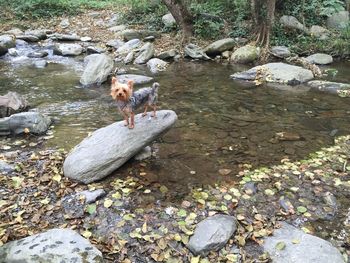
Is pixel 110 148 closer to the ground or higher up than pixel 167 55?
higher up

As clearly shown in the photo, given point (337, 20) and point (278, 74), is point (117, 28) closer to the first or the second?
point (278, 74)

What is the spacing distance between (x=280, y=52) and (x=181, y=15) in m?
4.32

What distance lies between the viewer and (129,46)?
50.5 ft

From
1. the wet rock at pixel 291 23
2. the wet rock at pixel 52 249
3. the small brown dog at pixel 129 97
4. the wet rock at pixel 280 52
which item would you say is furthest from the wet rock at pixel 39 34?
the wet rock at pixel 52 249

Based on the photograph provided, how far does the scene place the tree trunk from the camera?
15711 millimetres

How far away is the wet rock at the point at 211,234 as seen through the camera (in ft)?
15.0

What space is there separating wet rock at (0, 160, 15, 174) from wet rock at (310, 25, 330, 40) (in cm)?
1354

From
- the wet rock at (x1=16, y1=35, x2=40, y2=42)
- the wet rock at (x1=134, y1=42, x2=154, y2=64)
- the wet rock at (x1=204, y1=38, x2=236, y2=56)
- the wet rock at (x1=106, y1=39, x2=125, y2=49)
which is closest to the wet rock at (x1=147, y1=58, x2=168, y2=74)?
the wet rock at (x1=134, y1=42, x2=154, y2=64)

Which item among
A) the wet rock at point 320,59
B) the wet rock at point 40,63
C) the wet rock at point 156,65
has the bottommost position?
the wet rock at point 320,59

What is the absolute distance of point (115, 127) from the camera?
6.27m

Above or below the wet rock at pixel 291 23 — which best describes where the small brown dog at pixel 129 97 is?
above

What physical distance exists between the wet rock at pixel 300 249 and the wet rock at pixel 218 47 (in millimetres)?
10704

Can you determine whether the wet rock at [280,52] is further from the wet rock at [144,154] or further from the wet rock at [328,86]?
the wet rock at [144,154]

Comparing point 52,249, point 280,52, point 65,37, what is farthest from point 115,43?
point 52,249
